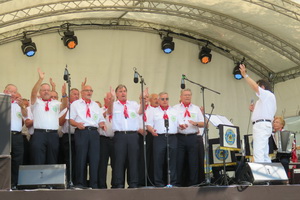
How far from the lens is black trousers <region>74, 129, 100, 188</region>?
692cm

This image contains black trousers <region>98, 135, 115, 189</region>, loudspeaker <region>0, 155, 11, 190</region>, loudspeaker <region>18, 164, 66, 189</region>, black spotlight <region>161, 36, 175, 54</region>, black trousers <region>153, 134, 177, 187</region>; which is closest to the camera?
loudspeaker <region>0, 155, 11, 190</region>

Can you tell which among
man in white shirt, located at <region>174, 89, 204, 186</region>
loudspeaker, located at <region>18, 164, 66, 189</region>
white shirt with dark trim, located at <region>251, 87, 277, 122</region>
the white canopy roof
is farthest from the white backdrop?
loudspeaker, located at <region>18, 164, 66, 189</region>

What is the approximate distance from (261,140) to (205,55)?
542 cm

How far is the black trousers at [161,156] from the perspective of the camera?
7391mm

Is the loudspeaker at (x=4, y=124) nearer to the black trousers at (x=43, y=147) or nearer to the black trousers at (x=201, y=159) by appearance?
the black trousers at (x=43, y=147)

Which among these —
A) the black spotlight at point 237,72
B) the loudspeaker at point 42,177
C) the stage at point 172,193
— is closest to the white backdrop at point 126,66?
the black spotlight at point 237,72

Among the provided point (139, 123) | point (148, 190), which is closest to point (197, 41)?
point (139, 123)

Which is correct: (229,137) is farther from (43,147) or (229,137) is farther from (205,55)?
(205,55)

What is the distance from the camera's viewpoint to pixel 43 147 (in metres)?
6.90

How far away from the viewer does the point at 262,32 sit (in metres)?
11.1

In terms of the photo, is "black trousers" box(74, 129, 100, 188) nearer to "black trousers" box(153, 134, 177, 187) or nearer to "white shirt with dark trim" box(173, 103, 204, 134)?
"black trousers" box(153, 134, 177, 187)

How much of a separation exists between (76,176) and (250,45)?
20.7ft

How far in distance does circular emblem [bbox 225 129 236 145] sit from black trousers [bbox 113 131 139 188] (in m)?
1.27

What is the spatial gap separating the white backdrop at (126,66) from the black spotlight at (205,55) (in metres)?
0.18
